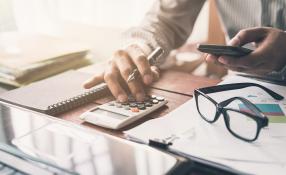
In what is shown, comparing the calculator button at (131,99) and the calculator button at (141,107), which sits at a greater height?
the calculator button at (141,107)

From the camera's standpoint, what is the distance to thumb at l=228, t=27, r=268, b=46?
2.25 ft

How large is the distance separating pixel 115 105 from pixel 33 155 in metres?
0.21

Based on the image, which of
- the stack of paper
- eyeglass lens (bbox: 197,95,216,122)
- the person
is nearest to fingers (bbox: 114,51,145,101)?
the person

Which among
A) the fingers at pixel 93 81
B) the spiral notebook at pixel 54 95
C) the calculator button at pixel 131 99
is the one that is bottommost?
the calculator button at pixel 131 99

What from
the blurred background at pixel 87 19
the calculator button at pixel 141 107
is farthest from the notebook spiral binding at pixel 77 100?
the blurred background at pixel 87 19

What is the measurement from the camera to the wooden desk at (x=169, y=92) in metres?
0.64

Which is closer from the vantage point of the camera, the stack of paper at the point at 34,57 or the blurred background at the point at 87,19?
the stack of paper at the point at 34,57

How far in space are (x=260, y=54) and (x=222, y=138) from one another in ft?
0.75

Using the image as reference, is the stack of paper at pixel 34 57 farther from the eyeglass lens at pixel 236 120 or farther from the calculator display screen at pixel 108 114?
the eyeglass lens at pixel 236 120

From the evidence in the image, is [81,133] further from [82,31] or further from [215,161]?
[82,31]

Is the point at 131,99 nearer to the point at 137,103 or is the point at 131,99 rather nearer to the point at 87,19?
the point at 137,103

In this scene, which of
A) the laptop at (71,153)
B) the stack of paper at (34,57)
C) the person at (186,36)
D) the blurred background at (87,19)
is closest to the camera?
the laptop at (71,153)

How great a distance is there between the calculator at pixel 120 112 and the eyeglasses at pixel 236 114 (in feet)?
0.27

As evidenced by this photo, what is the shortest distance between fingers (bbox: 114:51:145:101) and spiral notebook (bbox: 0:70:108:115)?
0.05 metres
